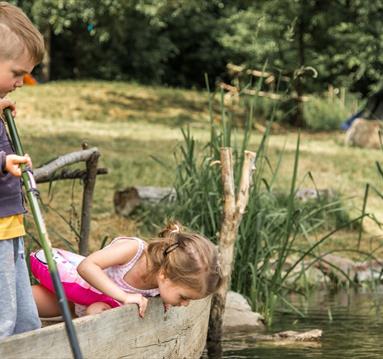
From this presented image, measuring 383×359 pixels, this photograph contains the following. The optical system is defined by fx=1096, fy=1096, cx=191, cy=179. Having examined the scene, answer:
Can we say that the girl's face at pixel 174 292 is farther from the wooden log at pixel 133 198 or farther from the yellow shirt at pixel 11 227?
the wooden log at pixel 133 198

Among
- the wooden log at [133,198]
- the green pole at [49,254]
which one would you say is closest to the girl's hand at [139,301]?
the green pole at [49,254]

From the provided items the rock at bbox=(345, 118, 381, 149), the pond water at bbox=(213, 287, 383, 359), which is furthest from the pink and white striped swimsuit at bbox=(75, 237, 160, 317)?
the rock at bbox=(345, 118, 381, 149)

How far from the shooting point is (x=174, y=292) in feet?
15.8

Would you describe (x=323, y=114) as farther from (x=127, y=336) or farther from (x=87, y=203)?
(x=127, y=336)

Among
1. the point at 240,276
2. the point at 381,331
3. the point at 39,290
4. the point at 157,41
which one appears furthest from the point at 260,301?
the point at 157,41

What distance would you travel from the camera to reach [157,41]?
26750 mm

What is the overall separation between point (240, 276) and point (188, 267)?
107 inches

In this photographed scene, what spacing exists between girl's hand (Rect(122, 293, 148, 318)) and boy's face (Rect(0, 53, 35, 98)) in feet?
3.59

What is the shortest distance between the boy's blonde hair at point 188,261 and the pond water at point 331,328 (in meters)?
1.88

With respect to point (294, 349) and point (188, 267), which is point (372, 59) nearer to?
point (294, 349)

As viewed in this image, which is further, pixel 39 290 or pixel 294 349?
pixel 294 349

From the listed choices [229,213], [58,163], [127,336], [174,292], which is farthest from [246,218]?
[127,336]

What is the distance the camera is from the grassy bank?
1132 cm

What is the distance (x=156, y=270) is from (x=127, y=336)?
40 centimetres
